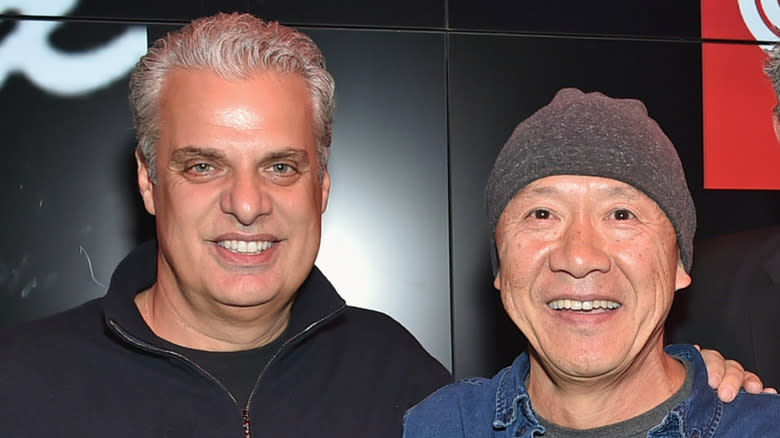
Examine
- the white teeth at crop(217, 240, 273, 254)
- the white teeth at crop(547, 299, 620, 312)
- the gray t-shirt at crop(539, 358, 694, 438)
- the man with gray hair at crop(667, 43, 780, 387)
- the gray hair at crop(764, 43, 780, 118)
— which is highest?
the gray hair at crop(764, 43, 780, 118)

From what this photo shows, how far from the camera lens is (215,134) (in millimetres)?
1881

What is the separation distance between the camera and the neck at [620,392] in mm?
1606

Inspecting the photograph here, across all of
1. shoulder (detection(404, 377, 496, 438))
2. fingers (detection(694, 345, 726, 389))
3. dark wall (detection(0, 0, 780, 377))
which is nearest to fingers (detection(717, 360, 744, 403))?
fingers (detection(694, 345, 726, 389))

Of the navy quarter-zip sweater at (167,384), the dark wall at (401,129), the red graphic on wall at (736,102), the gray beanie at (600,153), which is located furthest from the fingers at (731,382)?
the red graphic on wall at (736,102)

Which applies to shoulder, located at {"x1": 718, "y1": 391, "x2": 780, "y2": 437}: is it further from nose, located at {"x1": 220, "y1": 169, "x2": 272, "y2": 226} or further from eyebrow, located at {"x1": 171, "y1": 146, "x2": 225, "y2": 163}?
eyebrow, located at {"x1": 171, "y1": 146, "x2": 225, "y2": 163}

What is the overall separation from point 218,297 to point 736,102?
7.55 ft

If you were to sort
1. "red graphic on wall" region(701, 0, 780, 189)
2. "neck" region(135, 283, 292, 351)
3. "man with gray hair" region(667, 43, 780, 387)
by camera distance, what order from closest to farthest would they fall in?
"neck" region(135, 283, 292, 351), "man with gray hair" region(667, 43, 780, 387), "red graphic on wall" region(701, 0, 780, 189)

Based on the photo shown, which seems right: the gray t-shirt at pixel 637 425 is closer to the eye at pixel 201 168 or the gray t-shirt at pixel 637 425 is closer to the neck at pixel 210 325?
the neck at pixel 210 325

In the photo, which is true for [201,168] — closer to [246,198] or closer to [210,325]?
[246,198]

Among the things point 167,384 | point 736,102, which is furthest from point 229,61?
point 736,102

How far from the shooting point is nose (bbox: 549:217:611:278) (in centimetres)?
151

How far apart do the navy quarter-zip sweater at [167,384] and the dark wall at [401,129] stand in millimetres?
1007

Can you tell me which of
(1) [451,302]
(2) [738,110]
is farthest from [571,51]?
(1) [451,302]

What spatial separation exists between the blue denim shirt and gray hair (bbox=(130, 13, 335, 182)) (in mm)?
600
